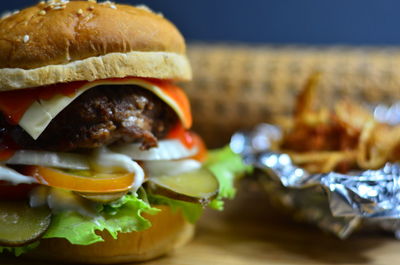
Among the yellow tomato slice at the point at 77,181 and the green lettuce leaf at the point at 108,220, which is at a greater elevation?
the yellow tomato slice at the point at 77,181

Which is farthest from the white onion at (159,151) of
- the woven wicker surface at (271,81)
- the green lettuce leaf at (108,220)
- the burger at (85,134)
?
the woven wicker surface at (271,81)

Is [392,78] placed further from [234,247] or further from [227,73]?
[234,247]

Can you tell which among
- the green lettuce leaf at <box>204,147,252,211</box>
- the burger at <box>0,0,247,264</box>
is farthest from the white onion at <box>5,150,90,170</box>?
the green lettuce leaf at <box>204,147,252,211</box>

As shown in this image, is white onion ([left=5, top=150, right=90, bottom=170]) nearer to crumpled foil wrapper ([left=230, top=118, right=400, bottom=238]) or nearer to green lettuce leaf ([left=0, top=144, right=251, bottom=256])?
green lettuce leaf ([left=0, top=144, right=251, bottom=256])

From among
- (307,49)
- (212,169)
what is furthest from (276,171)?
(307,49)

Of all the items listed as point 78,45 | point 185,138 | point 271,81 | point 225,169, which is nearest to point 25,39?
point 78,45

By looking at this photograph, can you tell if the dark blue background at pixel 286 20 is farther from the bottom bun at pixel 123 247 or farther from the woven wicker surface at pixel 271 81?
the bottom bun at pixel 123 247
